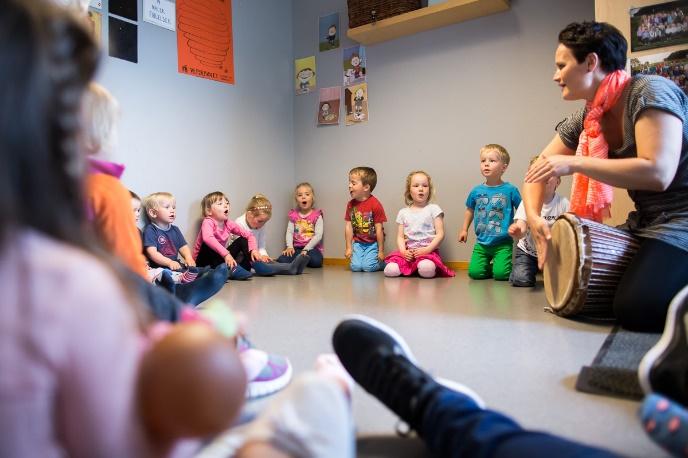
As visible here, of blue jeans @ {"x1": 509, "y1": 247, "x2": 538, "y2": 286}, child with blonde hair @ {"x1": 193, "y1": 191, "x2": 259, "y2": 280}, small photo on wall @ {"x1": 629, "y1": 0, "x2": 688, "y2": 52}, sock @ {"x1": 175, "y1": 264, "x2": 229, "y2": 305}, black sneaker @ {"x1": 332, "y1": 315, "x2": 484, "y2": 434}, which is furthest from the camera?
child with blonde hair @ {"x1": 193, "y1": 191, "x2": 259, "y2": 280}

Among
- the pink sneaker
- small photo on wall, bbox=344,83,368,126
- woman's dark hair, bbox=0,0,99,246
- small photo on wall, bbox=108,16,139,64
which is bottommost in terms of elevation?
the pink sneaker

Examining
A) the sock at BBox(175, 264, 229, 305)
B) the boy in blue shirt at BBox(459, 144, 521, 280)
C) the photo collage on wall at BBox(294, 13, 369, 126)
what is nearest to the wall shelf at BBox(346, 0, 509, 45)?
the photo collage on wall at BBox(294, 13, 369, 126)

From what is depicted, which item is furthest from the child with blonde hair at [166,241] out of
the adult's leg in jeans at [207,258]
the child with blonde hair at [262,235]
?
the child with blonde hair at [262,235]

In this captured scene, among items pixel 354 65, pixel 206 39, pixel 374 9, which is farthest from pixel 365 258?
A: pixel 206 39

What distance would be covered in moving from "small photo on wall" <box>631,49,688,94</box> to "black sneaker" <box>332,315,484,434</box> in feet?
5.96

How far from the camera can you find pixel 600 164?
58.2 inches

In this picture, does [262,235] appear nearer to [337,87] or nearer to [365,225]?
[365,225]

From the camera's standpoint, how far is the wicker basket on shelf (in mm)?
3316

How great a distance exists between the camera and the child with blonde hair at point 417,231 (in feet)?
10.6

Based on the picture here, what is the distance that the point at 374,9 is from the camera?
3.44 metres

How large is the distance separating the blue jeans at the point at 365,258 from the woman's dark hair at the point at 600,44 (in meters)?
2.17

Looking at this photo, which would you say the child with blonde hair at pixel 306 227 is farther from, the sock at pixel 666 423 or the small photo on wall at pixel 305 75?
the sock at pixel 666 423

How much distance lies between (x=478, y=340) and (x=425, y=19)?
99.2 inches

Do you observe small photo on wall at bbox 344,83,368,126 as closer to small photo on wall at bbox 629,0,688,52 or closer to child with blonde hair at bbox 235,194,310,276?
child with blonde hair at bbox 235,194,310,276
